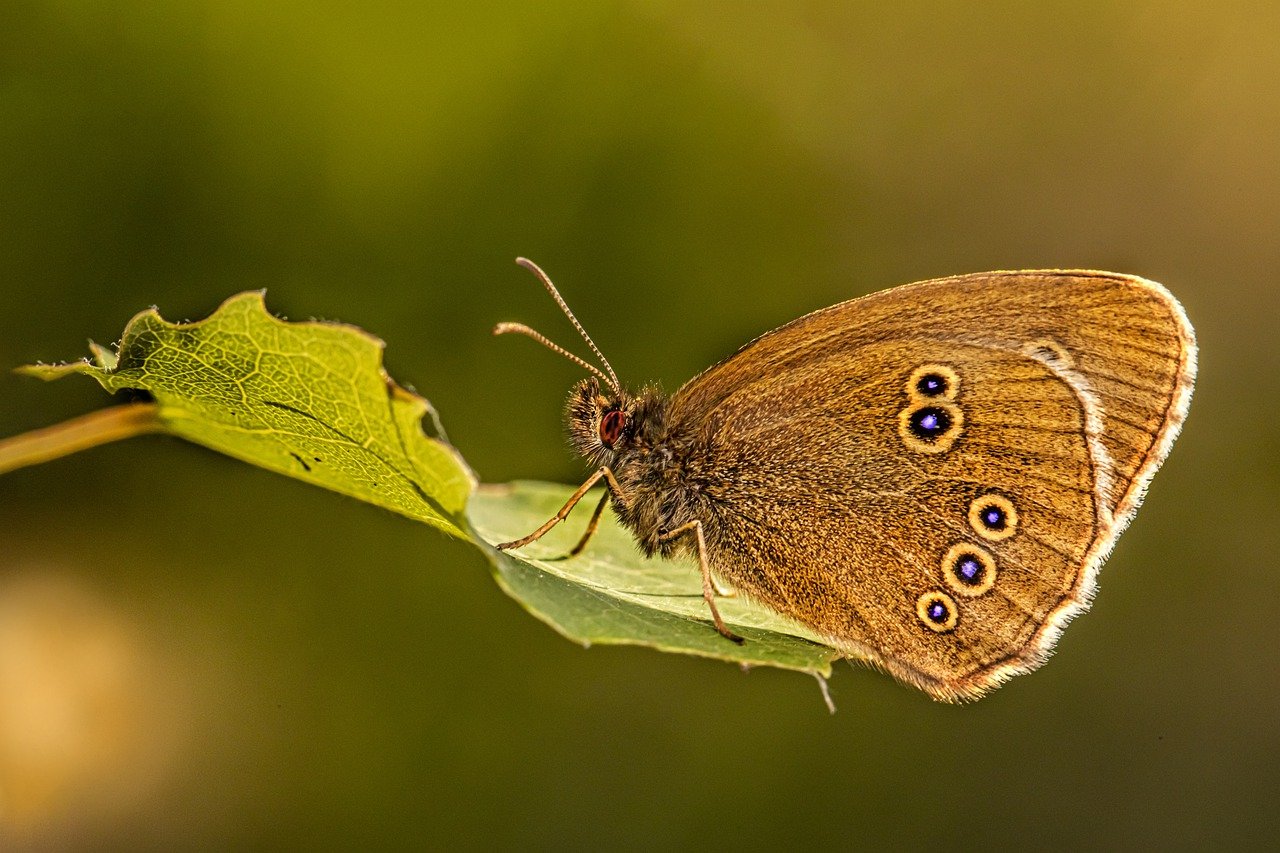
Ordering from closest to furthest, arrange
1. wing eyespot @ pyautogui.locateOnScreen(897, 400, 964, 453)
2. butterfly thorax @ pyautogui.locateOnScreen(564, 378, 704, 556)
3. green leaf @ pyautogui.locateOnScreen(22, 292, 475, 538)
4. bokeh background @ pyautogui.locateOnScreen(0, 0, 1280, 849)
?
green leaf @ pyautogui.locateOnScreen(22, 292, 475, 538) < wing eyespot @ pyautogui.locateOnScreen(897, 400, 964, 453) < butterfly thorax @ pyautogui.locateOnScreen(564, 378, 704, 556) < bokeh background @ pyautogui.locateOnScreen(0, 0, 1280, 849)

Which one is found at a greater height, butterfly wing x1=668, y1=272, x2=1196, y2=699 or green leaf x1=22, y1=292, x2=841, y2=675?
butterfly wing x1=668, y1=272, x2=1196, y2=699

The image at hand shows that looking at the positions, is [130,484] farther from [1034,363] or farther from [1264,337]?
[1264,337]

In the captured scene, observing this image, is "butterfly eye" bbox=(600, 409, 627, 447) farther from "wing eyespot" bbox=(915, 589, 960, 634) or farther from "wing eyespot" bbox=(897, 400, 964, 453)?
"wing eyespot" bbox=(915, 589, 960, 634)

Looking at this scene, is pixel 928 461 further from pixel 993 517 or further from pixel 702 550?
pixel 702 550

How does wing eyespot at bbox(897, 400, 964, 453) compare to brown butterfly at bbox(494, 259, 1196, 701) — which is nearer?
brown butterfly at bbox(494, 259, 1196, 701)

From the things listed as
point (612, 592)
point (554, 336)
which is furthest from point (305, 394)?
point (554, 336)

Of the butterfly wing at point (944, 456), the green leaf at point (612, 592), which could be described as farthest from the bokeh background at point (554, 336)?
the butterfly wing at point (944, 456)

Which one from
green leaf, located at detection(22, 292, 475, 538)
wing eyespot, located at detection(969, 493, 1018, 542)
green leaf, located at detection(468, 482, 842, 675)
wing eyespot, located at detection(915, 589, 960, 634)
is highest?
wing eyespot, located at detection(969, 493, 1018, 542)

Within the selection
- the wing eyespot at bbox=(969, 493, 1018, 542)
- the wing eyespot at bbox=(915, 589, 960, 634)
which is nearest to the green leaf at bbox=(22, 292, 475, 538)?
the wing eyespot at bbox=(915, 589, 960, 634)

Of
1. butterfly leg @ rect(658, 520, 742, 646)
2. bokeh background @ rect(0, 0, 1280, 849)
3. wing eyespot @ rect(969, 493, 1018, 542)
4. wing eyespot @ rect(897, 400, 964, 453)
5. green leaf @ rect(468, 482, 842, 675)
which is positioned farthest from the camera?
bokeh background @ rect(0, 0, 1280, 849)
